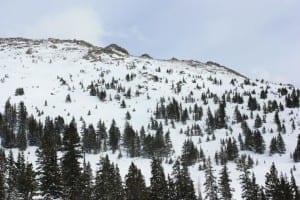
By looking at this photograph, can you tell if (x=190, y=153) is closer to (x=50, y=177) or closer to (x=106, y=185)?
(x=106, y=185)

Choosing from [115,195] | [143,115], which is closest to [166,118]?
[143,115]

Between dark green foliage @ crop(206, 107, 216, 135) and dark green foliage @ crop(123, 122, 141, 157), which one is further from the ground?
dark green foliage @ crop(206, 107, 216, 135)

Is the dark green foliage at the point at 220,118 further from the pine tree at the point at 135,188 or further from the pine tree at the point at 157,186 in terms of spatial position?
the pine tree at the point at 157,186

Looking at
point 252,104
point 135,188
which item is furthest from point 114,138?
point 135,188

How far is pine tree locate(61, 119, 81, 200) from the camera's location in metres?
43.7

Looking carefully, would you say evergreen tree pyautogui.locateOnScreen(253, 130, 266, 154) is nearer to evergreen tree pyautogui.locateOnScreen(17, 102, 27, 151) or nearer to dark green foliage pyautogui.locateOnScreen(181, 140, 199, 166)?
dark green foliage pyautogui.locateOnScreen(181, 140, 199, 166)

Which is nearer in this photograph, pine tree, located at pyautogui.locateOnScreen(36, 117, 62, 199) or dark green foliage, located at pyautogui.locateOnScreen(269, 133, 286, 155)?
pine tree, located at pyautogui.locateOnScreen(36, 117, 62, 199)

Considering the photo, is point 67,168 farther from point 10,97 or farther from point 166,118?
point 10,97

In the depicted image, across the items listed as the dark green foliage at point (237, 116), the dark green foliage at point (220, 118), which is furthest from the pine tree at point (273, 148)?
the dark green foliage at point (237, 116)

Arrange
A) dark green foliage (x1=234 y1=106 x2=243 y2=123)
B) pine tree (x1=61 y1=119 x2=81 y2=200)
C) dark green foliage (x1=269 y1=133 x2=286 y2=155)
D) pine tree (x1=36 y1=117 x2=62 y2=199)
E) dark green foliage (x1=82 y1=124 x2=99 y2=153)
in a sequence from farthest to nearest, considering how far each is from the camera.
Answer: dark green foliage (x1=234 y1=106 x2=243 y2=123), dark green foliage (x1=82 y1=124 x2=99 y2=153), dark green foliage (x1=269 y1=133 x2=286 y2=155), pine tree (x1=36 y1=117 x2=62 y2=199), pine tree (x1=61 y1=119 x2=81 y2=200)

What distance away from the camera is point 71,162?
1753 inches

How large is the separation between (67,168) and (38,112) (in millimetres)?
136708

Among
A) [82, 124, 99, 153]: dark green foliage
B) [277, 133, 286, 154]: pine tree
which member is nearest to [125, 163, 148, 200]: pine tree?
[82, 124, 99, 153]: dark green foliage

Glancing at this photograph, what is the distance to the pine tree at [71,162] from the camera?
43.7m
